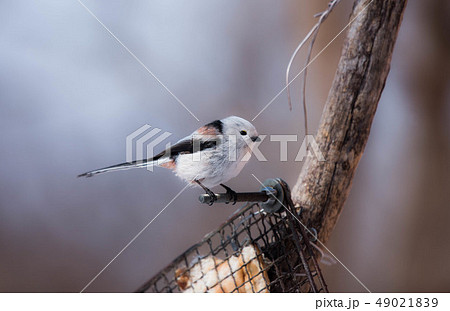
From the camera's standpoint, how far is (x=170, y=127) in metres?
0.83

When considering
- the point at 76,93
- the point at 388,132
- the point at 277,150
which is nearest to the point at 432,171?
the point at 388,132

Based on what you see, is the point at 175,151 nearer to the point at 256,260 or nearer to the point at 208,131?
the point at 208,131

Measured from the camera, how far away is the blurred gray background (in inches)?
29.9

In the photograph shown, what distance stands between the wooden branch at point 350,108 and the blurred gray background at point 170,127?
11 centimetres

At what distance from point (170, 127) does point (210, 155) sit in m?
0.17

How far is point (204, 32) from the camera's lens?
0.87 metres

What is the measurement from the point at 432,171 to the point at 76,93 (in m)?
0.79

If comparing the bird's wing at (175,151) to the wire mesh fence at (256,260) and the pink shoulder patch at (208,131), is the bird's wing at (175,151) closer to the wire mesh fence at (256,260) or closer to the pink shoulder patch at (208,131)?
the pink shoulder patch at (208,131)

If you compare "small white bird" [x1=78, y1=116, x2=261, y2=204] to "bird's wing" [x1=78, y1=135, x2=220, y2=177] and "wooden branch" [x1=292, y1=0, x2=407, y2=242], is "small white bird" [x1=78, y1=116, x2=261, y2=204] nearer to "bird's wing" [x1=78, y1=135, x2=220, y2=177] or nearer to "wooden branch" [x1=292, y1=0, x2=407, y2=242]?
"bird's wing" [x1=78, y1=135, x2=220, y2=177]

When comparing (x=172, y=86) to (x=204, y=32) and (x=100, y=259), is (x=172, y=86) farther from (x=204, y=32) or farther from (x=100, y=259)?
(x=100, y=259)

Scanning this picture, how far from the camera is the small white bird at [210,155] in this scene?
2.28 feet

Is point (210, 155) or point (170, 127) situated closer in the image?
point (210, 155)
